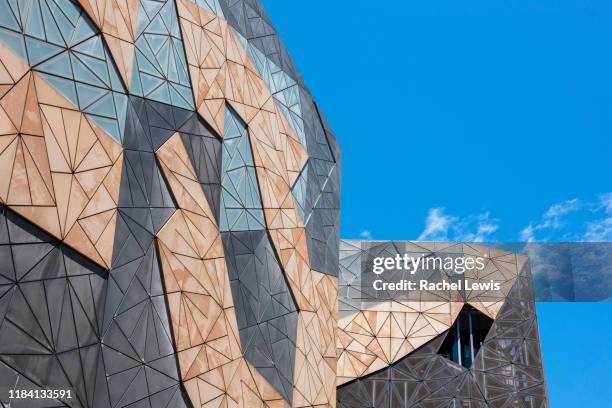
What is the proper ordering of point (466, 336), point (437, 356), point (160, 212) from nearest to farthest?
point (160, 212), point (437, 356), point (466, 336)

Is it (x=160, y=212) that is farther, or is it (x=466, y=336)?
(x=466, y=336)

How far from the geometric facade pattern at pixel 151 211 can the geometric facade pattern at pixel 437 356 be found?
8.70 meters

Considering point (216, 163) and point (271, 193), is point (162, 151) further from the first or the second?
point (271, 193)

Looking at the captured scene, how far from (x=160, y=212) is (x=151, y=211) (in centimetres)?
37

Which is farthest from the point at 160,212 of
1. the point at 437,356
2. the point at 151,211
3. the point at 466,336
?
the point at 466,336

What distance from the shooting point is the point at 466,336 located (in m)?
37.7

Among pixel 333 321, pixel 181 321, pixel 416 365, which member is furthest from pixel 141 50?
pixel 416 365

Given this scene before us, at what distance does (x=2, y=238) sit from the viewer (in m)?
12.0

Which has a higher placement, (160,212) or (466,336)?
(466,336)

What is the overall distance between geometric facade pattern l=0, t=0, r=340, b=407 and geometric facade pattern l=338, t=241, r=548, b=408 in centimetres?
870

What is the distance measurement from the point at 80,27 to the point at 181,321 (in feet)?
24.2

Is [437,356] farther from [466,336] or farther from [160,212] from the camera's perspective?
[160,212]

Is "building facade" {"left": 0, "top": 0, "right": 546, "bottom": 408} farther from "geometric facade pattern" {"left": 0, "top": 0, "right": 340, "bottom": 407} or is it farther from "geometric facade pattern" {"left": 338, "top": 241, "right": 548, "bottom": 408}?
"geometric facade pattern" {"left": 338, "top": 241, "right": 548, "bottom": 408}

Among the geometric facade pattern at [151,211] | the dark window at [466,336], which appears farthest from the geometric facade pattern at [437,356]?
the geometric facade pattern at [151,211]
